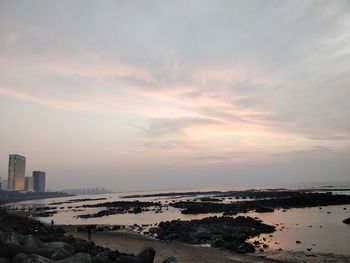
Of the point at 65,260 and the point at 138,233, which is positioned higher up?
the point at 65,260

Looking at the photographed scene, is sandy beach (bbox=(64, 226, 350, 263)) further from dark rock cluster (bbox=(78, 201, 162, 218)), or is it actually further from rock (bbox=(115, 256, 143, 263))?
dark rock cluster (bbox=(78, 201, 162, 218))

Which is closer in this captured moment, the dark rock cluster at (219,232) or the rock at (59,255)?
the rock at (59,255)

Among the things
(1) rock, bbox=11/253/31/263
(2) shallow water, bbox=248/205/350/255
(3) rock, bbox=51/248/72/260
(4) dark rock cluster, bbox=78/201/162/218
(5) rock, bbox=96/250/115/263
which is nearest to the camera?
(1) rock, bbox=11/253/31/263

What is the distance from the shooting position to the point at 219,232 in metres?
30.9

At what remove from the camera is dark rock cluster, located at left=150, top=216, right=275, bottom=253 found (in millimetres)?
25812

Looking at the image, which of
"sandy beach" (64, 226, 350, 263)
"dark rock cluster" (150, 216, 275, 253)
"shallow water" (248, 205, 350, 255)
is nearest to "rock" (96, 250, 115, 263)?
"sandy beach" (64, 226, 350, 263)

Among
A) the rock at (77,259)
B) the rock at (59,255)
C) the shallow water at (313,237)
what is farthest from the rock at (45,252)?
the shallow water at (313,237)

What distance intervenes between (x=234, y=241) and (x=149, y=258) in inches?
552

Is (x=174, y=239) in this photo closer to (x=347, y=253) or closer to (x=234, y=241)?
(x=234, y=241)

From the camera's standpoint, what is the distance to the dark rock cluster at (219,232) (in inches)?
1016

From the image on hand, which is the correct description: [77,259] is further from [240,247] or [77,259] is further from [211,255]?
[240,247]

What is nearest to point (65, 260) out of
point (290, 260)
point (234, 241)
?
point (290, 260)

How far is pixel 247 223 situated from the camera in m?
35.0

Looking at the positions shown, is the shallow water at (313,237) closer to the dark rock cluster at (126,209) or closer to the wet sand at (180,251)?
the wet sand at (180,251)
